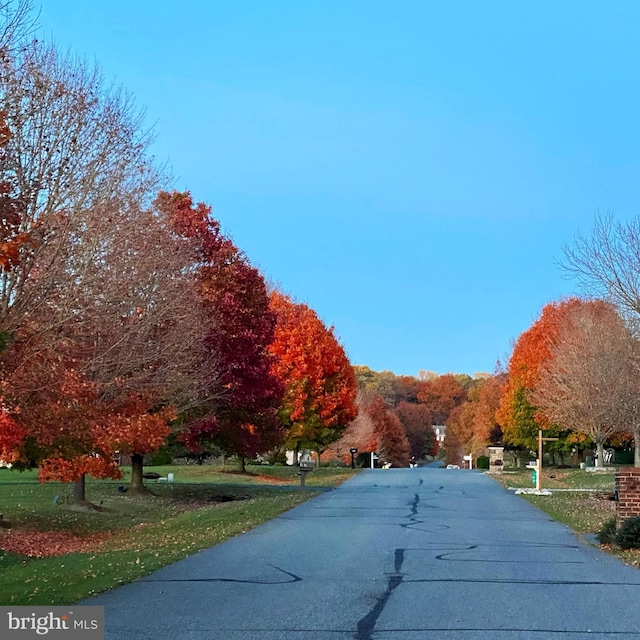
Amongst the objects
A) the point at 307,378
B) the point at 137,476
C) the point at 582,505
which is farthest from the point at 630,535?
the point at 307,378

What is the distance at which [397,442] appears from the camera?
8631 centimetres

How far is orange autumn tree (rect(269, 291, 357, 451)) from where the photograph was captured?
147ft

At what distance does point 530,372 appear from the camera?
50812mm

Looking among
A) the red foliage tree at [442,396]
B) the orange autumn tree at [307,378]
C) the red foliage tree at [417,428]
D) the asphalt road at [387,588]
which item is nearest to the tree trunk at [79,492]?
the asphalt road at [387,588]

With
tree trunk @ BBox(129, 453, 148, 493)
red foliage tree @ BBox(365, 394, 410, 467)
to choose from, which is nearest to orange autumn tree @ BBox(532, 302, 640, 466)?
tree trunk @ BBox(129, 453, 148, 493)

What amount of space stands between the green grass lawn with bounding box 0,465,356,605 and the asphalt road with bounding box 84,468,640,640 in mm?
618

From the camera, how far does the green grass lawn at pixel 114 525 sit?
1089 centimetres

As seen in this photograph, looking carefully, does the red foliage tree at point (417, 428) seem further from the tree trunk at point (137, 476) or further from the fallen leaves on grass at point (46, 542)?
the fallen leaves on grass at point (46, 542)

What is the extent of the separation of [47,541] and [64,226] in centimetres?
699

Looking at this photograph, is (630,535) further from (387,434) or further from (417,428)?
(417,428)

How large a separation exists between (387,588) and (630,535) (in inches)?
226

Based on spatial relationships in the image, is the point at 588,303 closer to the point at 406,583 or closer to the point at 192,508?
the point at 192,508

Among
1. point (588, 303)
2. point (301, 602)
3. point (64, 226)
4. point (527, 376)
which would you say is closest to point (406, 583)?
point (301, 602)

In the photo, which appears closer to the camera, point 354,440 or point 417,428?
point 354,440
